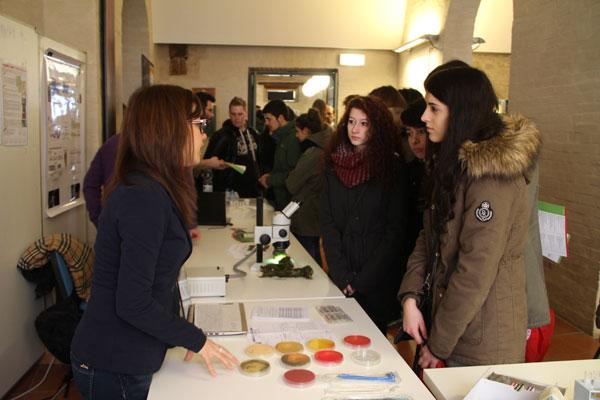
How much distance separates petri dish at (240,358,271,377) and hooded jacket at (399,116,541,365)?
0.59 metres

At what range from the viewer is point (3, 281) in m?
2.69

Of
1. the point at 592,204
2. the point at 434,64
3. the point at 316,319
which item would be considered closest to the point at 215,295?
the point at 316,319

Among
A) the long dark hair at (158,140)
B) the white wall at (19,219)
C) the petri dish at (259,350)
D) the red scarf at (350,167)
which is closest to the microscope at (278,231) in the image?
the red scarf at (350,167)

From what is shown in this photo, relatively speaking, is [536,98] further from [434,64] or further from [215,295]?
[215,295]

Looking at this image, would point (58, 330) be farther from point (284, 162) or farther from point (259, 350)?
point (284, 162)

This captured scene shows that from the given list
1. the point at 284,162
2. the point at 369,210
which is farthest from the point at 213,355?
the point at 284,162

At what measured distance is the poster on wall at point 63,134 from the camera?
3.19 meters

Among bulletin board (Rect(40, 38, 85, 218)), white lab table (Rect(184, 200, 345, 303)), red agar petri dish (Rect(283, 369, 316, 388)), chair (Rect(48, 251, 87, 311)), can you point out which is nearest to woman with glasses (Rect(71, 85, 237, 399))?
red agar petri dish (Rect(283, 369, 316, 388))

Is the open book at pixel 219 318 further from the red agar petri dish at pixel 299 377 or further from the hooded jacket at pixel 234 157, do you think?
the hooded jacket at pixel 234 157

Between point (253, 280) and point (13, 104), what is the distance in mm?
1533

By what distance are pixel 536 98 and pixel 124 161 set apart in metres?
3.89

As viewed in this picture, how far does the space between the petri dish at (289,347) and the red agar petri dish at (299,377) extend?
0.14m

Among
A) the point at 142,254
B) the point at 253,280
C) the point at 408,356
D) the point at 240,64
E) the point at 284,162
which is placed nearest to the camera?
the point at 142,254

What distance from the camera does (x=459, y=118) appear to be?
174 centimetres
